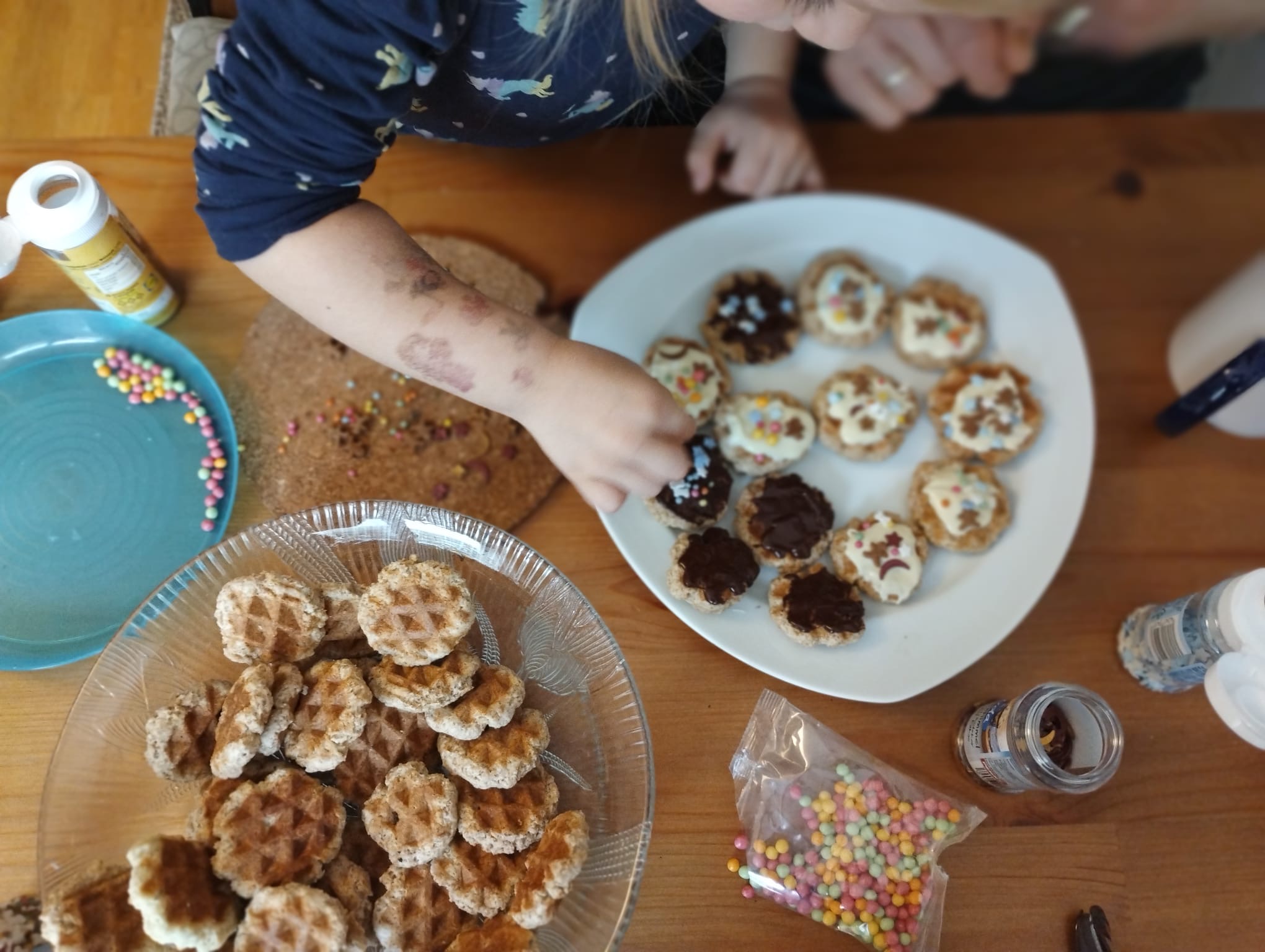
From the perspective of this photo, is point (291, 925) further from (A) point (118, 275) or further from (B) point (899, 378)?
(B) point (899, 378)

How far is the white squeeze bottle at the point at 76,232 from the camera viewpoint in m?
0.74

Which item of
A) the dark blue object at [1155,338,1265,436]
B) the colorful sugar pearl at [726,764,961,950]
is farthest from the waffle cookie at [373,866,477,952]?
the dark blue object at [1155,338,1265,436]

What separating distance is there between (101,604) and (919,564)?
80 cm

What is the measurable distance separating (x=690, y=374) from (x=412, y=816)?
519 mm

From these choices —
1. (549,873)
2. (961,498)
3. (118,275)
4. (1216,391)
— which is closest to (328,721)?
(549,873)

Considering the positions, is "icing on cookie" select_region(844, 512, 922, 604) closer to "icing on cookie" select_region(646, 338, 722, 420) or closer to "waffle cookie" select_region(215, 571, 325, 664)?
"icing on cookie" select_region(646, 338, 722, 420)

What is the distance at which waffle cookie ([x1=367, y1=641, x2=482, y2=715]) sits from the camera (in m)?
0.72

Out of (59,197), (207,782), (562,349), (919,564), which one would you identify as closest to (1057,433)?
(919,564)

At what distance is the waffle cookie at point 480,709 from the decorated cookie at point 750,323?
1.50 ft

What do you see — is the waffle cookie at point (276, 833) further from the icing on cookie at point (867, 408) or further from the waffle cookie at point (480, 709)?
the icing on cookie at point (867, 408)

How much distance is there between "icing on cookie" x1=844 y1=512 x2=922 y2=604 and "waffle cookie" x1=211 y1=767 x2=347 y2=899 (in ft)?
1.79

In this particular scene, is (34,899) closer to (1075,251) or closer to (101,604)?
(101,604)

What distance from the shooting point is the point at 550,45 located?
2.50 feet

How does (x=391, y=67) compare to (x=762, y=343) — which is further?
(x=762, y=343)
